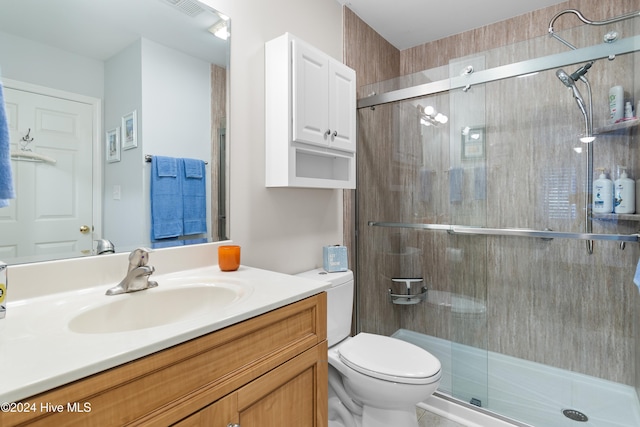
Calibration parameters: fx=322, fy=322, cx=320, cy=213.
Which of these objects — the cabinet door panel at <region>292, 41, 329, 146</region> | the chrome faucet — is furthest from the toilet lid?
the cabinet door panel at <region>292, 41, 329, 146</region>

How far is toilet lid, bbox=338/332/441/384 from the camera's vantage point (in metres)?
1.33

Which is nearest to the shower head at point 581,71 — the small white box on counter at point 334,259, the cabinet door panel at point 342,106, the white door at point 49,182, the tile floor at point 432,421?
the cabinet door panel at point 342,106

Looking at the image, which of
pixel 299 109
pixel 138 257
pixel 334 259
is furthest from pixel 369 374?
pixel 299 109

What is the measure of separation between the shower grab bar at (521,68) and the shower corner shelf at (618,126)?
33 centimetres

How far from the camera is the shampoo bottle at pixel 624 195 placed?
1.60m

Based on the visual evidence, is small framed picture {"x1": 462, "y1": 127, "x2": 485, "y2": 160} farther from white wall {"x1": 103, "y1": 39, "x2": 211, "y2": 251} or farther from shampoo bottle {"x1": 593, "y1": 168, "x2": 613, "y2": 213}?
white wall {"x1": 103, "y1": 39, "x2": 211, "y2": 251}

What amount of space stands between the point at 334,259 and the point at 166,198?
0.95 meters

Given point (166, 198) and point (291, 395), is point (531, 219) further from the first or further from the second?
point (166, 198)

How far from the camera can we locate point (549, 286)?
1.89 meters

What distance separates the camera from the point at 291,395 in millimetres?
952

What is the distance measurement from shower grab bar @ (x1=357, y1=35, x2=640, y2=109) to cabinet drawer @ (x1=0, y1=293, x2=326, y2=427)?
1.62m

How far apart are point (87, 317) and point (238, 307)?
41 centimetres

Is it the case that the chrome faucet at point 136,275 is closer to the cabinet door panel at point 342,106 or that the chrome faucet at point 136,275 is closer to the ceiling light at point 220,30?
the ceiling light at point 220,30

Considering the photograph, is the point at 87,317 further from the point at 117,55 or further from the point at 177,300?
the point at 117,55
